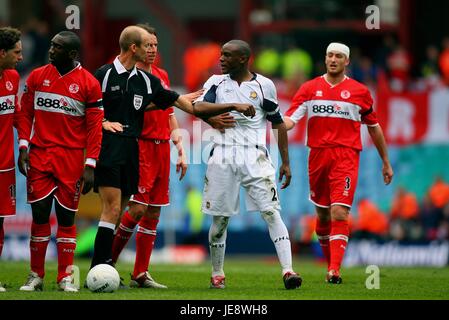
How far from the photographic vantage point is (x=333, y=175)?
47.5 ft

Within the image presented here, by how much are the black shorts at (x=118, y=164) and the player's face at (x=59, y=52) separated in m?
0.92

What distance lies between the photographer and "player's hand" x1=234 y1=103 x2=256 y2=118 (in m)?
12.4

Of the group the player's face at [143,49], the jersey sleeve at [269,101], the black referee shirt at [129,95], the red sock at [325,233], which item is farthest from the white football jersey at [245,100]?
the red sock at [325,233]

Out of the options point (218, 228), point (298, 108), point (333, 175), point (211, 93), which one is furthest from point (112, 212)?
point (298, 108)

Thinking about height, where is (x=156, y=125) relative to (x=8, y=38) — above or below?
below

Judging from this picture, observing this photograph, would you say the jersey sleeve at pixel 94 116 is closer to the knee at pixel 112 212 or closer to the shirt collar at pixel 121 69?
the shirt collar at pixel 121 69

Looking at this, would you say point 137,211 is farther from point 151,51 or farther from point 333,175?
point 333,175

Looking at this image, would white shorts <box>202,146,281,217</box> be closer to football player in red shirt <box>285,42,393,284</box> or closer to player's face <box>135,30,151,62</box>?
player's face <box>135,30,151,62</box>

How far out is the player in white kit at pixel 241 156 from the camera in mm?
12703

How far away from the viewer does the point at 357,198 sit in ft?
85.8

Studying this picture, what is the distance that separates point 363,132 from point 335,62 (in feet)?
35.5
